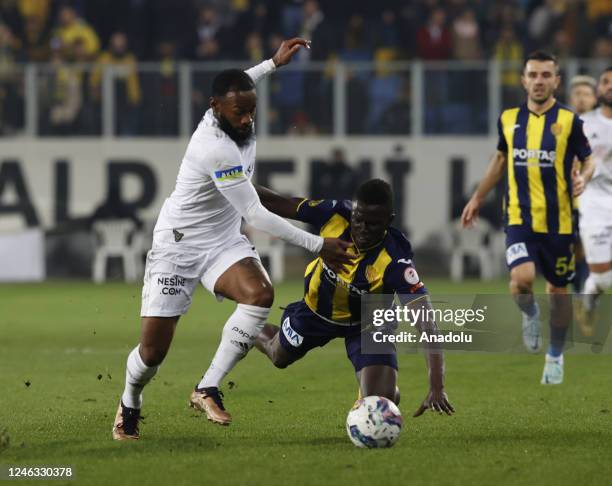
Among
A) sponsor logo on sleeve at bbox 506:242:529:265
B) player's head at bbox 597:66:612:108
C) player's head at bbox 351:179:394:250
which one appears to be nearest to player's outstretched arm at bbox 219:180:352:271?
player's head at bbox 351:179:394:250

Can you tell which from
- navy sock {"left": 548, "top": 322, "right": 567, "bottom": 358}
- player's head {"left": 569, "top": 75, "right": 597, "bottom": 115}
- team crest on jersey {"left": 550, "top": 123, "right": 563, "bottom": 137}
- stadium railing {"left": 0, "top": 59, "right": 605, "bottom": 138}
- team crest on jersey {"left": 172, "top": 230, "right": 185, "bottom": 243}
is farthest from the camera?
stadium railing {"left": 0, "top": 59, "right": 605, "bottom": 138}

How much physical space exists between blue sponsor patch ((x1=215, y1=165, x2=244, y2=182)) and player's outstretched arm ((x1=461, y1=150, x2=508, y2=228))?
2959mm

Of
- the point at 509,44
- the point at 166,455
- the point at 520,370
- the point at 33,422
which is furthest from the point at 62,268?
the point at 166,455

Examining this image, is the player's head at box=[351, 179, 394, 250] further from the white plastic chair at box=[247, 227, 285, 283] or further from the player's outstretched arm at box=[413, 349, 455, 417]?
the white plastic chair at box=[247, 227, 285, 283]

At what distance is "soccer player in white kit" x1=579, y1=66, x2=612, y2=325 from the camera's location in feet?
36.8

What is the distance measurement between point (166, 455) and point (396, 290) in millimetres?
1570

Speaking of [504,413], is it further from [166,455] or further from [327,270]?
[166,455]

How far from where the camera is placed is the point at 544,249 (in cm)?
970

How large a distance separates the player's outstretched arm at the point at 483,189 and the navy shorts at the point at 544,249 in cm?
30

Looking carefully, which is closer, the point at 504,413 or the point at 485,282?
the point at 504,413

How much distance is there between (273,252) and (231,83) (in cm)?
1358

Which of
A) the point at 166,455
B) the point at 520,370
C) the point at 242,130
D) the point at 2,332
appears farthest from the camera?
the point at 2,332

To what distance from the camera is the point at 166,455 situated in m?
6.61

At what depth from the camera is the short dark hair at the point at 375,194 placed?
676 cm
